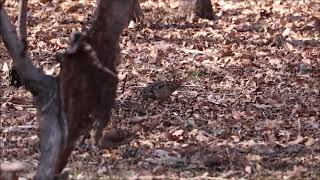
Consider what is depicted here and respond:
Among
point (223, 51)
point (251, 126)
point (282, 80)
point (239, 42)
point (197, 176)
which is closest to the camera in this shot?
point (197, 176)

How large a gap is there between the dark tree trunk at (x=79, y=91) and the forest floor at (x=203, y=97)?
43 centimetres

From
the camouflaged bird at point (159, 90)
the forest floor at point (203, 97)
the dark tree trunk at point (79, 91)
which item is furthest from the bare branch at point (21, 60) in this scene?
the camouflaged bird at point (159, 90)

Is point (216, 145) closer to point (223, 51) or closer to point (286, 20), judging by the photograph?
point (223, 51)

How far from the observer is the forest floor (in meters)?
4.54

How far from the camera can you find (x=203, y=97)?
6598mm

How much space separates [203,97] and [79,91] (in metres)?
2.97

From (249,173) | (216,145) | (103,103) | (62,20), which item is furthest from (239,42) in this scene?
(103,103)

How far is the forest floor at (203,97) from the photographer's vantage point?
4543mm

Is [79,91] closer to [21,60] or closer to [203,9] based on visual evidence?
[21,60]

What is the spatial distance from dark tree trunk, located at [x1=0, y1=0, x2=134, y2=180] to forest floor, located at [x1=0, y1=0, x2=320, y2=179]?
434 millimetres

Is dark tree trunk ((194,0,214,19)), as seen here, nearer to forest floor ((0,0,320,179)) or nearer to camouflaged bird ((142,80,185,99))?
forest floor ((0,0,320,179))

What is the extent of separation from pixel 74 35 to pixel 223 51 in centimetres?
503

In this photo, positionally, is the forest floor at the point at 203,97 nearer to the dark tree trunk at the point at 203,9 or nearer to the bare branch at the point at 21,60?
the dark tree trunk at the point at 203,9

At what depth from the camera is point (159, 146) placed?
4977 millimetres
